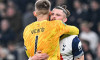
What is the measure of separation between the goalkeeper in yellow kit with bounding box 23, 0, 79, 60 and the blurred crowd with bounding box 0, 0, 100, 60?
562cm

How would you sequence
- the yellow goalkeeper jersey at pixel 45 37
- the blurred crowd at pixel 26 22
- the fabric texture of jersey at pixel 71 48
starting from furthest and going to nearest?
the blurred crowd at pixel 26 22, the fabric texture of jersey at pixel 71 48, the yellow goalkeeper jersey at pixel 45 37

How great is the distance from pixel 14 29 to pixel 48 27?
29.0 feet

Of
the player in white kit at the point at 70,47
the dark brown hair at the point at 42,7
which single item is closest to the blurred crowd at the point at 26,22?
the player in white kit at the point at 70,47

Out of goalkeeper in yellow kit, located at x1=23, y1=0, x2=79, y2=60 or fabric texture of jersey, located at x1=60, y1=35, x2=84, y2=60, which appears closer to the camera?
goalkeeper in yellow kit, located at x1=23, y1=0, x2=79, y2=60

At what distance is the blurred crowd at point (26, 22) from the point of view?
42.5 feet

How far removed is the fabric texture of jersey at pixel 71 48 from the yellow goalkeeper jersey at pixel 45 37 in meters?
0.25

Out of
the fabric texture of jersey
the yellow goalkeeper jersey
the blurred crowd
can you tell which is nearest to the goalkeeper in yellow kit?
the yellow goalkeeper jersey

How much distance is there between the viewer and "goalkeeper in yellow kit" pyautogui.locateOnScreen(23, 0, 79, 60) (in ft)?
19.9

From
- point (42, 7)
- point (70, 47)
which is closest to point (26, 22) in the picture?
point (70, 47)

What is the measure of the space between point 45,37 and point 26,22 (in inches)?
328

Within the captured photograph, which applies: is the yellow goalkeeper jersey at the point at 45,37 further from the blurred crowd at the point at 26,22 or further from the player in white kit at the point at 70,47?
the blurred crowd at the point at 26,22

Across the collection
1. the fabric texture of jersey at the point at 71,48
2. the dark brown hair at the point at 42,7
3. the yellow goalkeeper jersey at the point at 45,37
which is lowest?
the fabric texture of jersey at the point at 71,48

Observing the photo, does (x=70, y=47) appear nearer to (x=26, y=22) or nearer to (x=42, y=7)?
(x=42, y=7)

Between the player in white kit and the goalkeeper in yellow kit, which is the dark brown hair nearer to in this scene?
the goalkeeper in yellow kit
